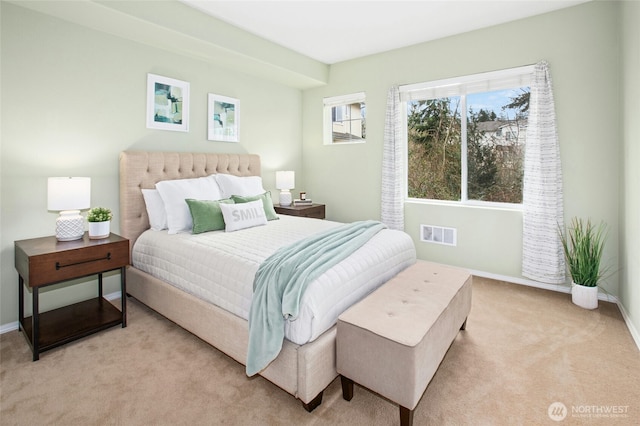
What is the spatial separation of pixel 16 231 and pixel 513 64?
15.5 ft

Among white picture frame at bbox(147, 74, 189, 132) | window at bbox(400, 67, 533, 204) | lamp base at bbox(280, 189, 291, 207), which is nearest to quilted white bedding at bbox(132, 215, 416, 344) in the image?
white picture frame at bbox(147, 74, 189, 132)

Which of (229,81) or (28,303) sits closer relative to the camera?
(28,303)

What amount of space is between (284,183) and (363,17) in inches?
87.9

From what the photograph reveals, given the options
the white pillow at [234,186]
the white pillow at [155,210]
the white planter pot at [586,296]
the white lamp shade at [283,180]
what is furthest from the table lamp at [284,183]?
the white planter pot at [586,296]

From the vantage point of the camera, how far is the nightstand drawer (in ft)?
6.97

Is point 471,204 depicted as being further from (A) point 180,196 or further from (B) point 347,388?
(A) point 180,196

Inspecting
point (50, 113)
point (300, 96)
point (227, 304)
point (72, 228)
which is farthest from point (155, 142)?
point (300, 96)

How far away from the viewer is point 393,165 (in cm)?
419

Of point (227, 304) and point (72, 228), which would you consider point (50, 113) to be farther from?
point (227, 304)

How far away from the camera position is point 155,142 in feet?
11.0

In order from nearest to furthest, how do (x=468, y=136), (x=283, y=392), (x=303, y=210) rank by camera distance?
(x=283, y=392) < (x=468, y=136) < (x=303, y=210)

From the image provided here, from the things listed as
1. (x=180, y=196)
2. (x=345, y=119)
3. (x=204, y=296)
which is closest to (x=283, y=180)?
(x=345, y=119)

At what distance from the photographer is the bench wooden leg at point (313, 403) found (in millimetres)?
1663

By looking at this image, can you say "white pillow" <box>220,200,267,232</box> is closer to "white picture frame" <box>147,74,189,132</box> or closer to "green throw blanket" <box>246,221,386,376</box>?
"green throw blanket" <box>246,221,386,376</box>
